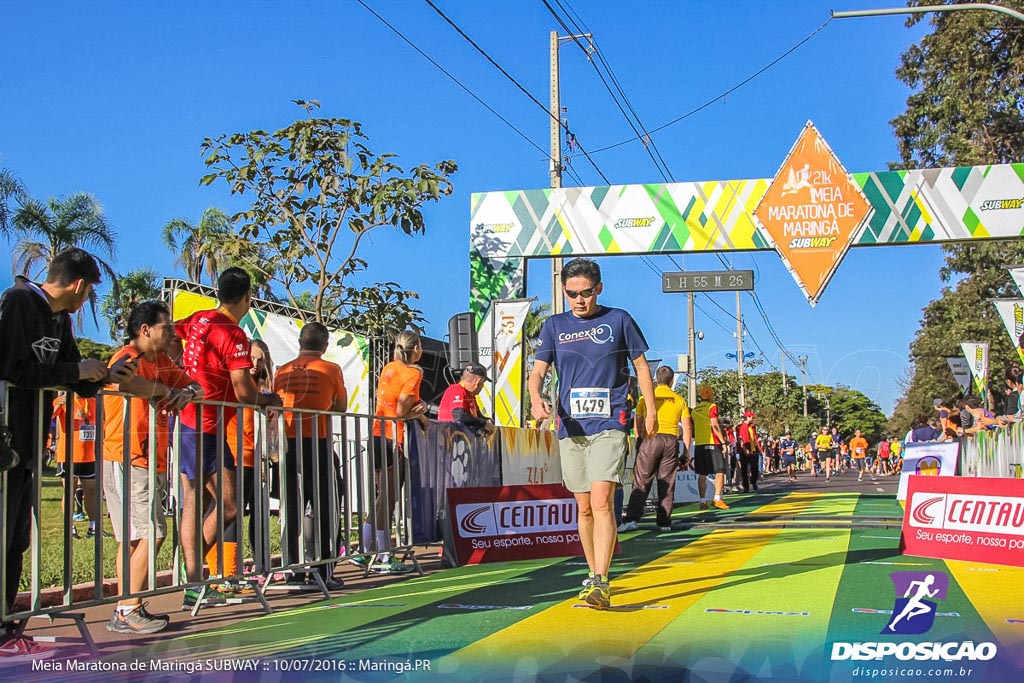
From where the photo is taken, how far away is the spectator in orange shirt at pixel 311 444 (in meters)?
6.76

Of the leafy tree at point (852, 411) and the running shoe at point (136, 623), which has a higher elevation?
the leafy tree at point (852, 411)

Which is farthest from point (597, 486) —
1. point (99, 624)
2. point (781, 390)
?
point (781, 390)

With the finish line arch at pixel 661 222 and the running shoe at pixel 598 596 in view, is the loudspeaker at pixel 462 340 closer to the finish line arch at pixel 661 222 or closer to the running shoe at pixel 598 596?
the finish line arch at pixel 661 222

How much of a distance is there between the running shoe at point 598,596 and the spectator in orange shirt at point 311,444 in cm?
200

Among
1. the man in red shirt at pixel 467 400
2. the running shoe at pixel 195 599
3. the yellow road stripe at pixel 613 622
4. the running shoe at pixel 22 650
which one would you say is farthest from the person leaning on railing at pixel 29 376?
the man in red shirt at pixel 467 400

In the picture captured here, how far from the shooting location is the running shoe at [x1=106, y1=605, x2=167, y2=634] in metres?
5.33

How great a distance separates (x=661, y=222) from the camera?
1711cm

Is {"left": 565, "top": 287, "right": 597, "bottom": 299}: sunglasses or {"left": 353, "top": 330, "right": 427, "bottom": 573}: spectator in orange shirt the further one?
{"left": 353, "top": 330, "right": 427, "bottom": 573}: spectator in orange shirt

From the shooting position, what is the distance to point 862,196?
16.4 meters

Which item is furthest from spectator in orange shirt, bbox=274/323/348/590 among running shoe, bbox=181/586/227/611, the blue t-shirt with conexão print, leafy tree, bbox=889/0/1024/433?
leafy tree, bbox=889/0/1024/433

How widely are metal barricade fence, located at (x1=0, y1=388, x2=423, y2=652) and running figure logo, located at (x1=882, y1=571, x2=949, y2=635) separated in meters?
3.45

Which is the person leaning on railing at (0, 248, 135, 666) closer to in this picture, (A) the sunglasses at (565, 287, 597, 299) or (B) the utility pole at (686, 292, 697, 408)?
(A) the sunglasses at (565, 287, 597, 299)

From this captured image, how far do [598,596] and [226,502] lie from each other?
90.6 inches

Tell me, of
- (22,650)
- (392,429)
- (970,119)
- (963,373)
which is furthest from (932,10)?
(970,119)
